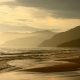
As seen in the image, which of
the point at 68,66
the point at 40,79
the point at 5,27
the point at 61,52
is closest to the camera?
the point at 40,79

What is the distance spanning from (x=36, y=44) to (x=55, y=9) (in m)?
0.83

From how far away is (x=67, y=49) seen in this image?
627 cm

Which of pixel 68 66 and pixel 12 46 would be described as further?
pixel 12 46

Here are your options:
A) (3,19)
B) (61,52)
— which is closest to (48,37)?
(3,19)

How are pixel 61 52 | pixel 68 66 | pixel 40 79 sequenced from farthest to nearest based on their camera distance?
1. pixel 61 52
2. pixel 68 66
3. pixel 40 79

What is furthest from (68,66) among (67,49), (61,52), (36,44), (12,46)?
(61,52)

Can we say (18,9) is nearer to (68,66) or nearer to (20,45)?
(20,45)

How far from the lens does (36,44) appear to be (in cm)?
501

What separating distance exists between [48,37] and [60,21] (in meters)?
0.40

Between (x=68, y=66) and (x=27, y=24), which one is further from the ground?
(x=27, y=24)

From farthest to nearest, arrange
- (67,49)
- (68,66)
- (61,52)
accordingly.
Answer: (61,52)
(67,49)
(68,66)

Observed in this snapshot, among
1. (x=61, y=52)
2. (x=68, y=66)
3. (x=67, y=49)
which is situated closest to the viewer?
(x=68, y=66)

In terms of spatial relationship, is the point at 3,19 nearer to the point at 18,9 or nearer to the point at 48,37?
the point at 18,9

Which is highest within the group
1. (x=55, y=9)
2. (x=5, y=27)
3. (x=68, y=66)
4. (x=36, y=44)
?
(x=55, y=9)
